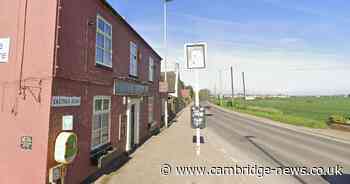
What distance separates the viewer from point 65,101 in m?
5.88

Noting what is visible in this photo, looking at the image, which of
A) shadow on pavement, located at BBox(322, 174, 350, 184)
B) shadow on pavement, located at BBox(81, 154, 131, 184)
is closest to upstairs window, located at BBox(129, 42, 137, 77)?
shadow on pavement, located at BBox(81, 154, 131, 184)

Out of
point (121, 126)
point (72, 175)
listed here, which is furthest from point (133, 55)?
point (72, 175)

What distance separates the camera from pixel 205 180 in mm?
7270

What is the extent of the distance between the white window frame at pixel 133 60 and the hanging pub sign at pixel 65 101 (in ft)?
17.4

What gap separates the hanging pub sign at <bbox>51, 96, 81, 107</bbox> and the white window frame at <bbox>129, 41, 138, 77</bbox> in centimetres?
530

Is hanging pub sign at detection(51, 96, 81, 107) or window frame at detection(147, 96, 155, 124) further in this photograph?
window frame at detection(147, 96, 155, 124)

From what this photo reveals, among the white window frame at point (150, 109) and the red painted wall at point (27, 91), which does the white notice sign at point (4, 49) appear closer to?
the red painted wall at point (27, 91)

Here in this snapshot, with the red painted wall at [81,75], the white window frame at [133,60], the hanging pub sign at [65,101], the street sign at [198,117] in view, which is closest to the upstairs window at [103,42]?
the red painted wall at [81,75]

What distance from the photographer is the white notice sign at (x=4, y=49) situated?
5.75 m

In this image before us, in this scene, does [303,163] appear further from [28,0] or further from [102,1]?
[28,0]

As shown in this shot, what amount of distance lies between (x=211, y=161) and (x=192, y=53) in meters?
5.19

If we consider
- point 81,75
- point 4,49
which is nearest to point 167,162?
point 81,75

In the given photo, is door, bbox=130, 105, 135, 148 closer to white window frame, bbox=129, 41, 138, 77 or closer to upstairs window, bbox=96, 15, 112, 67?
white window frame, bbox=129, 41, 138, 77

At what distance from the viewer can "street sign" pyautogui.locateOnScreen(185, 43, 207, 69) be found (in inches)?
241
